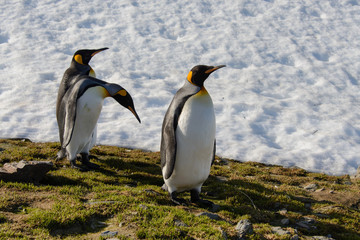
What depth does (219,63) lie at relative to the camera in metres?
18.0

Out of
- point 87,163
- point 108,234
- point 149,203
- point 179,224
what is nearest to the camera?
point 108,234

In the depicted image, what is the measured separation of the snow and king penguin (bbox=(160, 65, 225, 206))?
4719mm

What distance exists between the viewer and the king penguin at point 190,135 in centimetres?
568

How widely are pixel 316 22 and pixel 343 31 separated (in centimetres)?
165

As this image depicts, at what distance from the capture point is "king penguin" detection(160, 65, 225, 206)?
5680mm

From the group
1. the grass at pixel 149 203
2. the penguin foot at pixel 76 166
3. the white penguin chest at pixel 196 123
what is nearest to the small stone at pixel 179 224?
the grass at pixel 149 203

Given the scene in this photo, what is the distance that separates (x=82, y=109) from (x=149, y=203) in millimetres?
2814

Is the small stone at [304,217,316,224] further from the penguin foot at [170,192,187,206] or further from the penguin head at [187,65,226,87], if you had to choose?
the penguin head at [187,65,226,87]

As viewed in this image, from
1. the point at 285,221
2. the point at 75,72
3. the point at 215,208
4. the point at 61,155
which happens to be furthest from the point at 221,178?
the point at 75,72

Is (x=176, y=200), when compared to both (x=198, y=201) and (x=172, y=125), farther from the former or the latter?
(x=172, y=125)

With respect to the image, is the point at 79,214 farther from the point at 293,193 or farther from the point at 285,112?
the point at 285,112

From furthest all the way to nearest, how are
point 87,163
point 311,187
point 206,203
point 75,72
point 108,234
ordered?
point 75,72 → point 311,187 → point 87,163 → point 206,203 → point 108,234

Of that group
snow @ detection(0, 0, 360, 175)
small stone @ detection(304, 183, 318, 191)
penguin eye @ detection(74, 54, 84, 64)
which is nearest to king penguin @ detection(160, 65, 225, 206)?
small stone @ detection(304, 183, 318, 191)

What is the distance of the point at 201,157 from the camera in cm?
589
